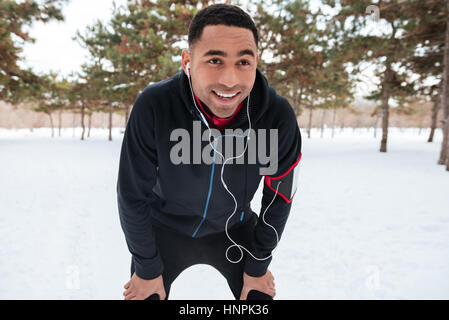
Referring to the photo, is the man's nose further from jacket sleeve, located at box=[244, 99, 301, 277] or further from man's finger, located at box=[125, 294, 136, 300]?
man's finger, located at box=[125, 294, 136, 300]

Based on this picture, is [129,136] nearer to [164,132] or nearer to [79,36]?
[164,132]

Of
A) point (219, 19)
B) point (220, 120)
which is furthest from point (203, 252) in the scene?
point (219, 19)

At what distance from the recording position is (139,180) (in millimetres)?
1242

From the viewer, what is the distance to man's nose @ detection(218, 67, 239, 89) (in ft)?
3.64

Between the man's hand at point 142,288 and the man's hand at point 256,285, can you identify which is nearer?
the man's hand at point 142,288

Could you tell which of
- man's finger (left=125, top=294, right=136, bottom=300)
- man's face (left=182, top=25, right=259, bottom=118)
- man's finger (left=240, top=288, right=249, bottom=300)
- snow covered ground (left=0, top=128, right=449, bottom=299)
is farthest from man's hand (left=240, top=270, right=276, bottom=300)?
man's face (left=182, top=25, right=259, bottom=118)

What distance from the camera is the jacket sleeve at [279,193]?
4.63 ft

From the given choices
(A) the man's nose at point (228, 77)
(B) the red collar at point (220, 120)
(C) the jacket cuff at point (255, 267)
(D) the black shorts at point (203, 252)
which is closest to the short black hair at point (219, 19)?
(A) the man's nose at point (228, 77)

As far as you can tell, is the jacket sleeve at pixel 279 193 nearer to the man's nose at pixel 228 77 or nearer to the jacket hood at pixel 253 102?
the jacket hood at pixel 253 102

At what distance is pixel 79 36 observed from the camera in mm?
20156
